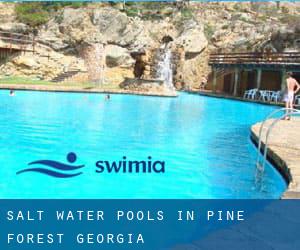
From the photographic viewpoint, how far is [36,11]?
31.8 meters

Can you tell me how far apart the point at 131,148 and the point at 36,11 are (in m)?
25.3

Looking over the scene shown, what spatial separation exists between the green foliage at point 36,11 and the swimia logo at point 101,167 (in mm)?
23859

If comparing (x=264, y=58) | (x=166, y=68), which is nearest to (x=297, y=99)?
(x=264, y=58)

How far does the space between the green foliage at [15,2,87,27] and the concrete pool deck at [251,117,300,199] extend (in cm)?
2257

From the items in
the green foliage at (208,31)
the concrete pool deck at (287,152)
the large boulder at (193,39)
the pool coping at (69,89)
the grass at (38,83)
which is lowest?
the pool coping at (69,89)

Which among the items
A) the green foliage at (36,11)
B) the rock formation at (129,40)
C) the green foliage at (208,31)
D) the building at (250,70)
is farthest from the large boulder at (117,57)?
the green foliage at (208,31)

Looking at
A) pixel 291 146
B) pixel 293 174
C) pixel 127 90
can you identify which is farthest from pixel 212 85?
pixel 293 174

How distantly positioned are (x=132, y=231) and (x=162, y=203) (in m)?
1.34

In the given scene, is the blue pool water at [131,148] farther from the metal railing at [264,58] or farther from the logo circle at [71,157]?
the metal railing at [264,58]

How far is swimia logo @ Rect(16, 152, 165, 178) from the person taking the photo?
7274mm

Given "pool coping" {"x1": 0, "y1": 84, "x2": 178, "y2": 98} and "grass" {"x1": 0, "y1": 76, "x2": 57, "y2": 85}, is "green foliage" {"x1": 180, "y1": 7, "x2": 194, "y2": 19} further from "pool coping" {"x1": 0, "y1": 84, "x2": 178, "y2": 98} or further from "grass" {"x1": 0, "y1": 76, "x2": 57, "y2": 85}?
"grass" {"x1": 0, "y1": 76, "x2": 57, "y2": 85}

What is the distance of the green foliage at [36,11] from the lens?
1185 inches

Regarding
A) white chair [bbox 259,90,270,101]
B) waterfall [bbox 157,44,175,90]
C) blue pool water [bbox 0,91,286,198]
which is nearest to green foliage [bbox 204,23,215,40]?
waterfall [bbox 157,44,175,90]

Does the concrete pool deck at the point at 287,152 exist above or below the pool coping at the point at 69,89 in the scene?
above
